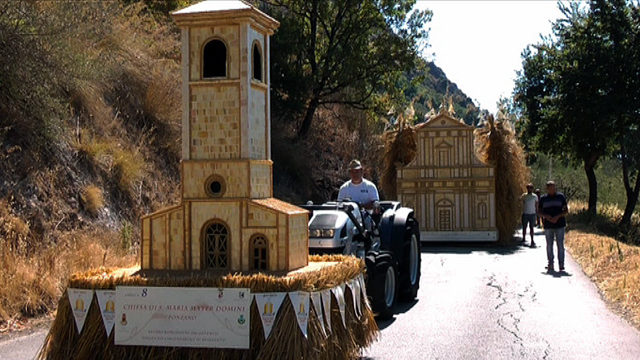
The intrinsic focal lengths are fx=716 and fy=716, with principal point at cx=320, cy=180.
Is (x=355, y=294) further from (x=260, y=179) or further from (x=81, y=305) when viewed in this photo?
(x=81, y=305)

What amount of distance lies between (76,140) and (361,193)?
6.22 meters

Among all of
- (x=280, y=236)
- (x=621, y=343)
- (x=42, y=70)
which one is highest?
(x=42, y=70)

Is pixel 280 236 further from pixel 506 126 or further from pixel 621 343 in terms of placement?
pixel 506 126

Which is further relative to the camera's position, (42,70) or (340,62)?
(340,62)

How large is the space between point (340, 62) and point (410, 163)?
456 cm

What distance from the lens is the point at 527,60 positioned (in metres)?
30.7

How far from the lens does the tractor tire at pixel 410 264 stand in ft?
34.4

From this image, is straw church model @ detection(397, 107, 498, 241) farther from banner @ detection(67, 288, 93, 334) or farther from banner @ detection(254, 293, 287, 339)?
banner @ detection(67, 288, 93, 334)

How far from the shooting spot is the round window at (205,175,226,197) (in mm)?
6305

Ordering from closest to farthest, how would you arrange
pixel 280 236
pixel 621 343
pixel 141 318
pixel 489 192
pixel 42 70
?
pixel 141 318 → pixel 280 236 → pixel 621 343 → pixel 42 70 → pixel 489 192

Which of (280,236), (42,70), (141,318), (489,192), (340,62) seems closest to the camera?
(141,318)

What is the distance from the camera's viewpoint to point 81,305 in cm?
571

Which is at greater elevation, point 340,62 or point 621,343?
point 340,62

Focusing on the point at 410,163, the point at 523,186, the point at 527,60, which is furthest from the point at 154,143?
the point at 527,60
